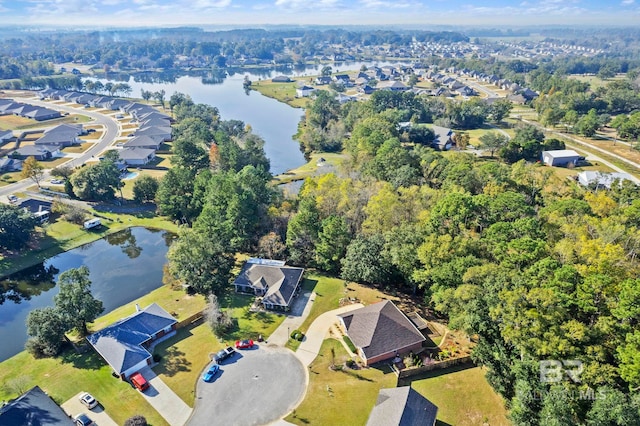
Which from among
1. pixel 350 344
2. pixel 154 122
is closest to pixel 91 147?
pixel 154 122

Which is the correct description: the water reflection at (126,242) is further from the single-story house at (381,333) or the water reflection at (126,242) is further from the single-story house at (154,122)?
the single-story house at (154,122)

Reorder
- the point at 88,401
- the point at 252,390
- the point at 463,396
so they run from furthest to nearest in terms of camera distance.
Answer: the point at 252,390
the point at 463,396
the point at 88,401

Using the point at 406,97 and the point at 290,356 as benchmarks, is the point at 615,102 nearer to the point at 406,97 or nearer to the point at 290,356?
the point at 406,97

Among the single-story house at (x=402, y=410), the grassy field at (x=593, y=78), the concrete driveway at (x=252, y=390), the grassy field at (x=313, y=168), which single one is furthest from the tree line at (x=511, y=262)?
the grassy field at (x=593, y=78)

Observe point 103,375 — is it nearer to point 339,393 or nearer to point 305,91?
point 339,393

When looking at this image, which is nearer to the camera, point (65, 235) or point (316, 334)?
point (316, 334)

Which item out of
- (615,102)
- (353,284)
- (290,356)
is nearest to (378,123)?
(353,284)
